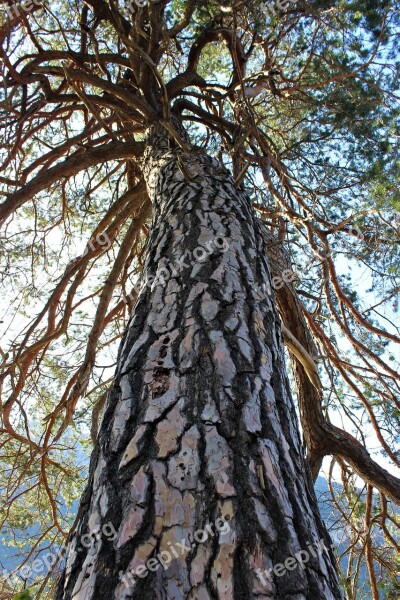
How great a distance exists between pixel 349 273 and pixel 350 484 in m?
1.65

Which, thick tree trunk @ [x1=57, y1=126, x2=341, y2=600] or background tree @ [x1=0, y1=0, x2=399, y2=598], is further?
background tree @ [x1=0, y1=0, x2=399, y2=598]

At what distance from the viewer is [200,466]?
2.81 feet

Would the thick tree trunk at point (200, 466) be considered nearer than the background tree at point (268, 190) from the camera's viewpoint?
Yes

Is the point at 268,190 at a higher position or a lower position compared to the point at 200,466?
higher

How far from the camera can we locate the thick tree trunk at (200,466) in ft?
2.39

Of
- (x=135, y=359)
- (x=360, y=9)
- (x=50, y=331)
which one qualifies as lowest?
(x=135, y=359)

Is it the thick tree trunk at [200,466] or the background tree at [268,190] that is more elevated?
the background tree at [268,190]

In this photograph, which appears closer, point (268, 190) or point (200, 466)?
point (200, 466)

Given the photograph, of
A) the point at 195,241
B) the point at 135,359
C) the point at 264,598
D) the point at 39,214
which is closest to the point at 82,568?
the point at 264,598

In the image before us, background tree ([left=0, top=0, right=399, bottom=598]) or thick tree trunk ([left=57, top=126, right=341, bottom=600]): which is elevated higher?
background tree ([left=0, top=0, right=399, bottom=598])

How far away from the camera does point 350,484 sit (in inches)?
135

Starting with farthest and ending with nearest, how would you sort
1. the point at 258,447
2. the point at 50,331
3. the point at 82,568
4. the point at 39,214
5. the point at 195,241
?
the point at 39,214 → the point at 50,331 → the point at 195,241 → the point at 258,447 → the point at 82,568

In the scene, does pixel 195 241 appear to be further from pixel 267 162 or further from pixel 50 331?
pixel 50 331

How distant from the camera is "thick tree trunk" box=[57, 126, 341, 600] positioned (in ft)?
2.39
